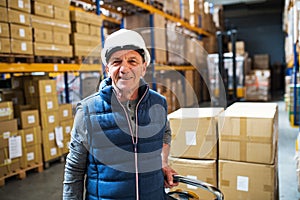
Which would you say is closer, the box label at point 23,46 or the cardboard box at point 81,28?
the box label at point 23,46

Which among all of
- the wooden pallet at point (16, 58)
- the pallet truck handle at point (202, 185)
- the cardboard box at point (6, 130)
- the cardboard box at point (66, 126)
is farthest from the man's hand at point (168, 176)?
the cardboard box at point (66, 126)

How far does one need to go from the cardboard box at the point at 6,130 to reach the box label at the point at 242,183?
3.00 metres

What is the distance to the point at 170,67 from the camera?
8125 mm

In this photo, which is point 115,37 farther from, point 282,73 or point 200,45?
point 282,73

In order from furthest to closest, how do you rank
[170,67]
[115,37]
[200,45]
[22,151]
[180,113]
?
[200,45] → [170,67] → [22,151] → [180,113] → [115,37]

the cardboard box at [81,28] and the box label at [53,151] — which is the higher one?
the cardboard box at [81,28]

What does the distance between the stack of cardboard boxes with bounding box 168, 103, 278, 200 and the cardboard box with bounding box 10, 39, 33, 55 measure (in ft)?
8.19

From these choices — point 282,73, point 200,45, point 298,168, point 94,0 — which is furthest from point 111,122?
point 282,73

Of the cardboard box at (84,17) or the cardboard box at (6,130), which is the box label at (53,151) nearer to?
the cardboard box at (6,130)

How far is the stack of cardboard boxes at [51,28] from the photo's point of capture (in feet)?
13.8

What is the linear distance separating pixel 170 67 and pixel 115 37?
6792 millimetres

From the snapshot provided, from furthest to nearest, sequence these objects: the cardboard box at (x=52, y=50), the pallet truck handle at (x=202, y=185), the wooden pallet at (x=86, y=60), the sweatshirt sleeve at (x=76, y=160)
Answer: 1. the wooden pallet at (x=86, y=60)
2. the cardboard box at (x=52, y=50)
3. the pallet truck handle at (x=202, y=185)
4. the sweatshirt sleeve at (x=76, y=160)

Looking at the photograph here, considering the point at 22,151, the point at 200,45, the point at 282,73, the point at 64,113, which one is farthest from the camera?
the point at 282,73

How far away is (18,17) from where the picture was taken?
12.8ft
